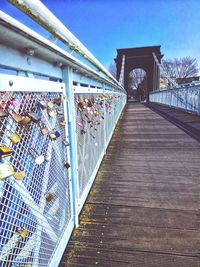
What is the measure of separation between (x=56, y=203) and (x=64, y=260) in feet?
1.36

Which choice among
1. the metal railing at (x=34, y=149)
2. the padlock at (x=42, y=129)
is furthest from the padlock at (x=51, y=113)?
the padlock at (x=42, y=129)

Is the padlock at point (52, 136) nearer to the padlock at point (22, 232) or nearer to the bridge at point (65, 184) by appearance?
the bridge at point (65, 184)

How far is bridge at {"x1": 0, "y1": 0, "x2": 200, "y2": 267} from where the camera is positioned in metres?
0.88

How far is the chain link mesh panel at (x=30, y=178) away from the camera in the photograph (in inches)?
33.5

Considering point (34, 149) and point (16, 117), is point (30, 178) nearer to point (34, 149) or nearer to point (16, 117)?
point (34, 149)

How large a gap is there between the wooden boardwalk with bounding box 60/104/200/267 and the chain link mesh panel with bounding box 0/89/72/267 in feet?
1.13

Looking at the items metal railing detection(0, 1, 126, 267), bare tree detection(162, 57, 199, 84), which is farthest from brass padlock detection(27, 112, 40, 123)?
A: bare tree detection(162, 57, 199, 84)

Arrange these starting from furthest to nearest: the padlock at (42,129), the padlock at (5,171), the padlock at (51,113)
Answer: the padlock at (51,113) → the padlock at (42,129) → the padlock at (5,171)

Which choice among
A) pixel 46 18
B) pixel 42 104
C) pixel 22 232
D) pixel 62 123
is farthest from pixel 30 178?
pixel 46 18

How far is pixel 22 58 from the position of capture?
978mm

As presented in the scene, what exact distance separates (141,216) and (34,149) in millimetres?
1281

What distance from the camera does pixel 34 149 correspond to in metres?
1.07

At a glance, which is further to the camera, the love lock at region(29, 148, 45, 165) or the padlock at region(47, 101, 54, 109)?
the padlock at region(47, 101, 54, 109)

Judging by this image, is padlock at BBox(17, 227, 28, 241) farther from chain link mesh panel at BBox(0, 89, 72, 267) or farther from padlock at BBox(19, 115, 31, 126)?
padlock at BBox(19, 115, 31, 126)
